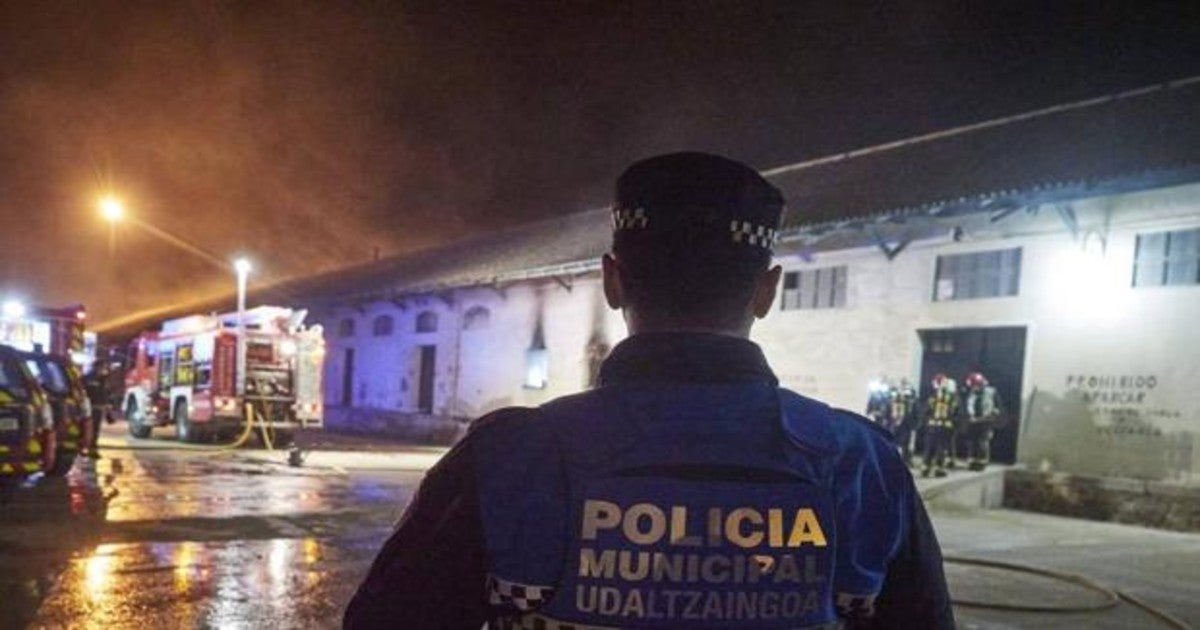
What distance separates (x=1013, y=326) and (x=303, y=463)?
1237 centimetres

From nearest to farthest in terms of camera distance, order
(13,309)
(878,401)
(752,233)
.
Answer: (752,233), (878,401), (13,309)

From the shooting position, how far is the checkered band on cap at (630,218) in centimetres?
159

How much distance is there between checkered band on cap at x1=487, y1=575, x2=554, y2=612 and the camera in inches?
54.7

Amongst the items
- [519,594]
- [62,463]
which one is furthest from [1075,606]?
[62,463]

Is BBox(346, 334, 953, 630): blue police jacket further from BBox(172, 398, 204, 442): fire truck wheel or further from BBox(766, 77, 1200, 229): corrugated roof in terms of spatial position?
BBox(172, 398, 204, 442): fire truck wheel

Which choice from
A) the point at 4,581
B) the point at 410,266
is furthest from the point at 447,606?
the point at 410,266

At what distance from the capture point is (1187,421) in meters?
12.8

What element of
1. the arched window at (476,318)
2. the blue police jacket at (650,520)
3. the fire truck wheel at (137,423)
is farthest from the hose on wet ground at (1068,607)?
the fire truck wheel at (137,423)

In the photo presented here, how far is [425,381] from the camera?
2889cm

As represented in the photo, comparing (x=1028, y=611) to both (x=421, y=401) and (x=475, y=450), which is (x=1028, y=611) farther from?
(x=421, y=401)

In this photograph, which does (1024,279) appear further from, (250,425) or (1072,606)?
(250,425)

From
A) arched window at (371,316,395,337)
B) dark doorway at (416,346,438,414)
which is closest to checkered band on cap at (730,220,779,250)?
dark doorway at (416,346,438,414)

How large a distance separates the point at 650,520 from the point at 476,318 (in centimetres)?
2575

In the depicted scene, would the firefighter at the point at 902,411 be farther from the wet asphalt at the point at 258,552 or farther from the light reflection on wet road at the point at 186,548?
the light reflection on wet road at the point at 186,548
